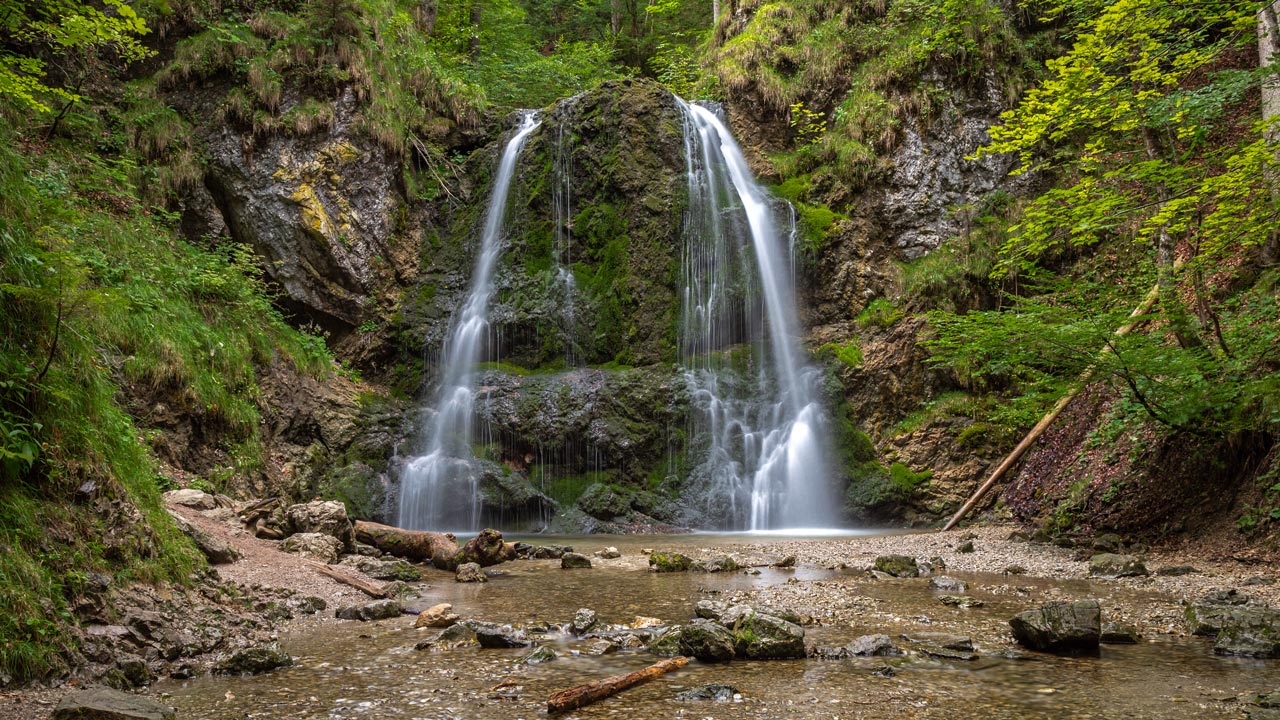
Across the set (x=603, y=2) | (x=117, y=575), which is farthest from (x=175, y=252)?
(x=603, y=2)

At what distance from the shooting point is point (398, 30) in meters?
18.7

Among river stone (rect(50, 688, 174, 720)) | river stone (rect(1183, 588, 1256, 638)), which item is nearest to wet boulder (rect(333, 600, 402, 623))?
river stone (rect(50, 688, 174, 720))

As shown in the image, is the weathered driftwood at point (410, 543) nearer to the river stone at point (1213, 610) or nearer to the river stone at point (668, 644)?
the river stone at point (668, 644)

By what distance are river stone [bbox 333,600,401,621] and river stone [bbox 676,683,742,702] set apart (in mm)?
2994

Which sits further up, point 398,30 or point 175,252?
point 398,30

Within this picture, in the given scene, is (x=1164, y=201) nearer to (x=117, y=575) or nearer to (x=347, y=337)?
(x=117, y=575)

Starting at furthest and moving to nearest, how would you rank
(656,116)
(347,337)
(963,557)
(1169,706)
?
(656,116) < (347,337) < (963,557) < (1169,706)

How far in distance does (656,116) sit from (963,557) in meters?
13.3

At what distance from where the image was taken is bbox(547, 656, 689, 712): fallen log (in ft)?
11.6

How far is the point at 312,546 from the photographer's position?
7.62 meters

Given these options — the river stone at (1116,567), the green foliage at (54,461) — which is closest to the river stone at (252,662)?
the green foliage at (54,461)

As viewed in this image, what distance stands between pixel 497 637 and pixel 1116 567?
20.0 ft

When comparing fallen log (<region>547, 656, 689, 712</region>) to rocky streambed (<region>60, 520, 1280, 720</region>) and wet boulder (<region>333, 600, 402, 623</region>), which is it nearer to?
rocky streambed (<region>60, 520, 1280, 720</region>)

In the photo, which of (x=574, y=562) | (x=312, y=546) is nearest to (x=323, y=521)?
(x=312, y=546)
